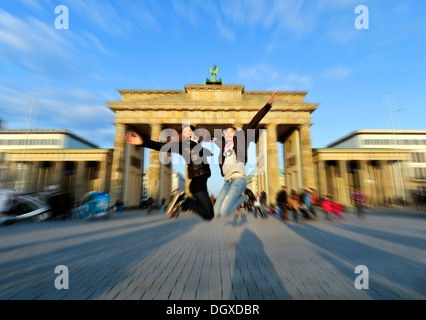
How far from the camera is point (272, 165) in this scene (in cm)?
2758

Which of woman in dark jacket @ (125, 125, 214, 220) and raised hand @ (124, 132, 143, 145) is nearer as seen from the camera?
raised hand @ (124, 132, 143, 145)

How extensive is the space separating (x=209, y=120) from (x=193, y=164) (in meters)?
24.7

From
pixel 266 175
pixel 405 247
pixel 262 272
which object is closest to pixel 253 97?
pixel 266 175

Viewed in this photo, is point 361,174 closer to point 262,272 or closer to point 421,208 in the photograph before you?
point 421,208

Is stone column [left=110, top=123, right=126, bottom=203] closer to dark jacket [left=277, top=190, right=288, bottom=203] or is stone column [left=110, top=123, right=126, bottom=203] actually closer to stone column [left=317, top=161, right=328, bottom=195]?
dark jacket [left=277, top=190, right=288, bottom=203]

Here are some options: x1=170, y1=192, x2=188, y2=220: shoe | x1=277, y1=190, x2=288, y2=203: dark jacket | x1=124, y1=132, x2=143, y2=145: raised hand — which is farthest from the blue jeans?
x1=277, y1=190, x2=288, y2=203: dark jacket

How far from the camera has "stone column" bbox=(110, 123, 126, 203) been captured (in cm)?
2697

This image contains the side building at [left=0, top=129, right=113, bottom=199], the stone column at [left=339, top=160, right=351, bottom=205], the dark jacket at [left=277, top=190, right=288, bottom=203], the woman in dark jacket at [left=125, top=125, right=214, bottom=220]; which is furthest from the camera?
the stone column at [left=339, top=160, right=351, bottom=205]

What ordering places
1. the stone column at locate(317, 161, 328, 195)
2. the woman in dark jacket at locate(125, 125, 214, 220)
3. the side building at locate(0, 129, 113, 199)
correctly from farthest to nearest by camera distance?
1. the side building at locate(0, 129, 113, 199)
2. the stone column at locate(317, 161, 328, 195)
3. the woman in dark jacket at locate(125, 125, 214, 220)

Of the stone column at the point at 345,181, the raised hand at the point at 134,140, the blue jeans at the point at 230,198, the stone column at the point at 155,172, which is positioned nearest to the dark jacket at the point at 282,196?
the blue jeans at the point at 230,198

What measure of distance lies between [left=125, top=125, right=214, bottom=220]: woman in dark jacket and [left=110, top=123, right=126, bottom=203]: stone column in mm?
25451

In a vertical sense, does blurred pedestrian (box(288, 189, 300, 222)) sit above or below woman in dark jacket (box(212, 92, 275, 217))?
below

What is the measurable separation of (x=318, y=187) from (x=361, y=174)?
1085 centimetres
